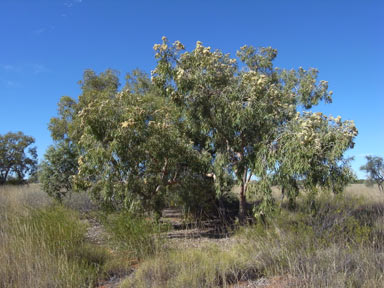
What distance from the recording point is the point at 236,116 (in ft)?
24.9

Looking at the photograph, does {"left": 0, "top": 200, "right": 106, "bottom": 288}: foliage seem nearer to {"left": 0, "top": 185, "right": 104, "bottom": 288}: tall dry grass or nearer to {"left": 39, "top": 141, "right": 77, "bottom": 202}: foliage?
{"left": 0, "top": 185, "right": 104, "bottom": 288}: tall dry grass

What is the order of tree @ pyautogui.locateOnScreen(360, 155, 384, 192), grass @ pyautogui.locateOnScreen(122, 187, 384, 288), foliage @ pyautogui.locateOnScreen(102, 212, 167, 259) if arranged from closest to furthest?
grass @ pyautogui.locateOnScreen(122, 187, 384, 288)
foliage @ pyautogui.locateOnScreen(102, 212, 167, 259)
tree @ pyautogui.locateOnScreen(360, 155, 384, 192)

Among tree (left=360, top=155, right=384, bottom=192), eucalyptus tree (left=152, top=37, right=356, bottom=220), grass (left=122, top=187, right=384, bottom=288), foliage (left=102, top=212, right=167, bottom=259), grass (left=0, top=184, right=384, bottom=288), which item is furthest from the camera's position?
tree (left=360, top=155, right=384, bottom=192)

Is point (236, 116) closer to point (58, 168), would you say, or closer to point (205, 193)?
point (205, 193)

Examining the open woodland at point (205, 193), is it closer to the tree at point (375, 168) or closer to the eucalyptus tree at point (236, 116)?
the eucalyptus tree at point (236, 116)

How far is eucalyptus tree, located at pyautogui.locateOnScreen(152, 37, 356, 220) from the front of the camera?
7.02 metres

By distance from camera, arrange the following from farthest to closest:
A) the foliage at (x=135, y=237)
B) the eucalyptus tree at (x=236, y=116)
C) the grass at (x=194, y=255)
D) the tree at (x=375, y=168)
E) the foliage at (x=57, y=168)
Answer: the tree at (x=375, y=168) → the foliage at (x=57, y=168) → the eucalyptus tree at (x=236, y=116) → the foliage at (x=135, y=237) → the grass at (x=194, y=255)

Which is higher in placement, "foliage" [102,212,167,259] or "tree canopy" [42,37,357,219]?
"tree canopy" [42,37,357,219]

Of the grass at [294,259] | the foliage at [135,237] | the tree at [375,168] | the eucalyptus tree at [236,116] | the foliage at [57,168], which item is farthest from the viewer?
the tree at [375,168]

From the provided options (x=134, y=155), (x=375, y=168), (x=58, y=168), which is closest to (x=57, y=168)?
(x=58, y=168)

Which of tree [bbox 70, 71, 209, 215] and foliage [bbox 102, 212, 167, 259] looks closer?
foliage [bbox 102, 212, 167, 259]

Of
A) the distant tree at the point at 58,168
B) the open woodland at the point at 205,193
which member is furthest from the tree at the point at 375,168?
the distant tree at the point at 58,168

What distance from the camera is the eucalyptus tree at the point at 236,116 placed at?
702 centimetres

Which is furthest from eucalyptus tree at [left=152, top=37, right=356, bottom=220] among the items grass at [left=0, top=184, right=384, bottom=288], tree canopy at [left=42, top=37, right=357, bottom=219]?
grass at [left=0, top=184, right=384, bottom=288]
